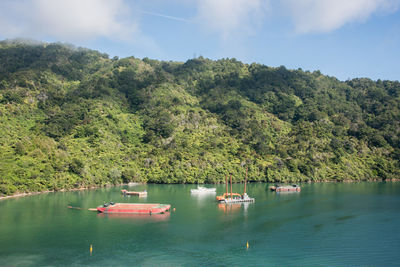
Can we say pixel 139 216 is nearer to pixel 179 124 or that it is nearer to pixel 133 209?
pixel 133 209

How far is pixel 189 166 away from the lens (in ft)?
313

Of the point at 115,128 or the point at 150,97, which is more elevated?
the point at 150,97

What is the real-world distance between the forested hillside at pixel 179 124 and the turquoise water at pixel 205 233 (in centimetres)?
2118

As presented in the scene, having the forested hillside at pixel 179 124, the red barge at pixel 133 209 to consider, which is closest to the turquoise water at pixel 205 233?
the red barge at pixel 133 209

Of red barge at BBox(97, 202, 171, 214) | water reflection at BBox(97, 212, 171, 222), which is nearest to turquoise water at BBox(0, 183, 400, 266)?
water reflection at BBox(97, 212, 171, 222)

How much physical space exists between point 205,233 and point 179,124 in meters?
79.8

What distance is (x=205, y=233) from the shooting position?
43.4m

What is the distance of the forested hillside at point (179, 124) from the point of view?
87.7m

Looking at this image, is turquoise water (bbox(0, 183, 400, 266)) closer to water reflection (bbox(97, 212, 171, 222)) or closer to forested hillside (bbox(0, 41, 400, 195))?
water reflection (bbox(97, 212, 171, 222))

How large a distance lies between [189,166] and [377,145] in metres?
66.5

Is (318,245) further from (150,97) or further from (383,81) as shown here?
(383,81)

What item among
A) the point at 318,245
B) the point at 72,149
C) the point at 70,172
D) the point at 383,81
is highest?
the point at 383,81

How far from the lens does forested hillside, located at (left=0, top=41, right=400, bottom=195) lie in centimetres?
8769

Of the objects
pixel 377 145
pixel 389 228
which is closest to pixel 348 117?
pixel 377 145
